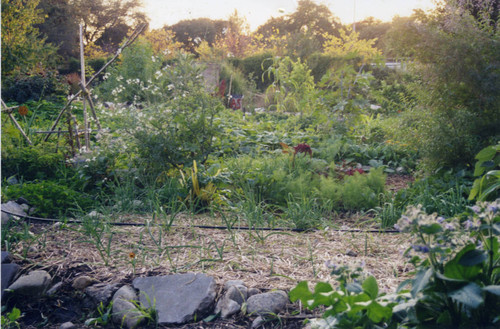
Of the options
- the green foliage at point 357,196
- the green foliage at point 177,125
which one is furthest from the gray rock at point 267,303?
the green foliage at point 177,125

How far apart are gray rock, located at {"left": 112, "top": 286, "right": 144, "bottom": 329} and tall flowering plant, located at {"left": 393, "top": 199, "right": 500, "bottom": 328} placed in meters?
1.13

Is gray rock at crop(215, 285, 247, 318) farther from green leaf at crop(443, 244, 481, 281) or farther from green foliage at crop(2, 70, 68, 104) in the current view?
green foliage at crop(2, 70, 68, 104)

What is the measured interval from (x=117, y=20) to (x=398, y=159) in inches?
844

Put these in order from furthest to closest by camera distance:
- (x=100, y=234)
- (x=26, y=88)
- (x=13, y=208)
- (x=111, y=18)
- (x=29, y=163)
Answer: (x=111, y=18) < (x=26, y=88) < (x=29, y=163) < (x=13, y=208) < (x=100, y=234)

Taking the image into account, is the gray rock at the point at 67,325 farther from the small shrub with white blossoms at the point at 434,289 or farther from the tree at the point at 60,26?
A: the tree at the point at 60,26

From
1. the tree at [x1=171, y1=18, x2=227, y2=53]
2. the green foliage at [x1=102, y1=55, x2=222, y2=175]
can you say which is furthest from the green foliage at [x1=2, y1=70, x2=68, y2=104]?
the tree at [x1=171, y1=18, x2=227, y2=53]

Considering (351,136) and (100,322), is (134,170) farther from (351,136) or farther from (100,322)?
(351,136)

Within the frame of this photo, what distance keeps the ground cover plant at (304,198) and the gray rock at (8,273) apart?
3.4 inches

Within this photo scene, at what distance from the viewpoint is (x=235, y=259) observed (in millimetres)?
2213

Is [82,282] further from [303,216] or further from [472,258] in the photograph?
[472,258]

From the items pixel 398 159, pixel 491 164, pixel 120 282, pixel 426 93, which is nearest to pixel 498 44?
pixel 426 93

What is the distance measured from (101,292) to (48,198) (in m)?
1.42

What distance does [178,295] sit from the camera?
6.24 ft

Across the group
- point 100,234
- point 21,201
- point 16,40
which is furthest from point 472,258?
point 16,40
